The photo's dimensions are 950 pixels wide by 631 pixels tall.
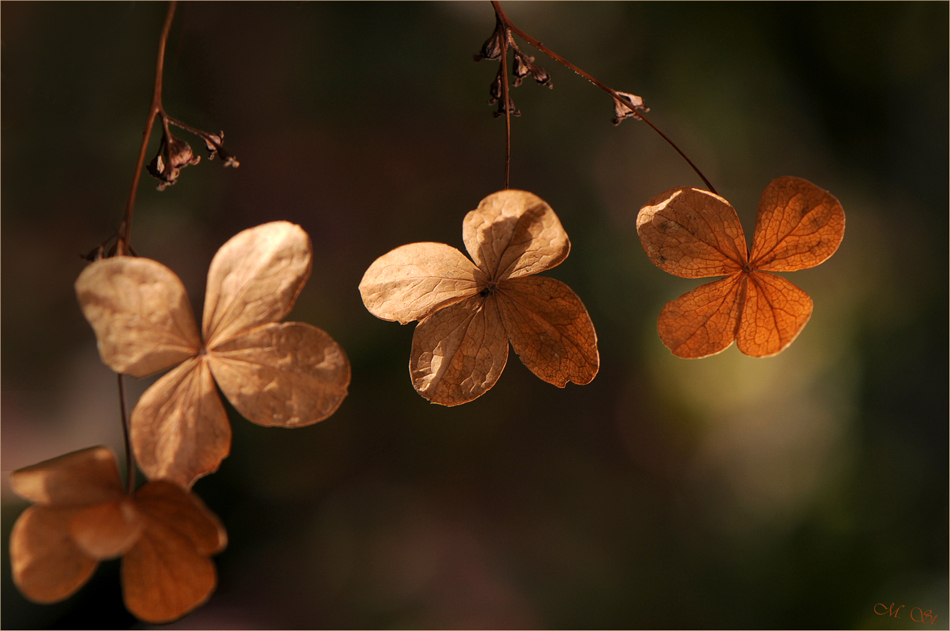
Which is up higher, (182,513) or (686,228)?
(686,228)

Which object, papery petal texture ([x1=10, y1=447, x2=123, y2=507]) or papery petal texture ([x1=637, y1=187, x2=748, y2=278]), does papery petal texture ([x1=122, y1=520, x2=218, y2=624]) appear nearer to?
papery petal texture ([x1=10, y1=447, x2=123, y2=507])

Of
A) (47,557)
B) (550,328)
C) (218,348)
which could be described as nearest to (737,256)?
(550,328)

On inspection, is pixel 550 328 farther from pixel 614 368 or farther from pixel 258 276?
pixel 614 368

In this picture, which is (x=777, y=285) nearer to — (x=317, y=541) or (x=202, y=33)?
(x=202, y=33)

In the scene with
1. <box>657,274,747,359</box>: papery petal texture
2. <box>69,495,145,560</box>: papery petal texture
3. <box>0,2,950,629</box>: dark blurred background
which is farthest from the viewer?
<box>0,2,950,629</box>: dark blurred background

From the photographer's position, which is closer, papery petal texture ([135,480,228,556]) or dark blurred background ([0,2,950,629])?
papery petal texture ([135,480,228,556])
